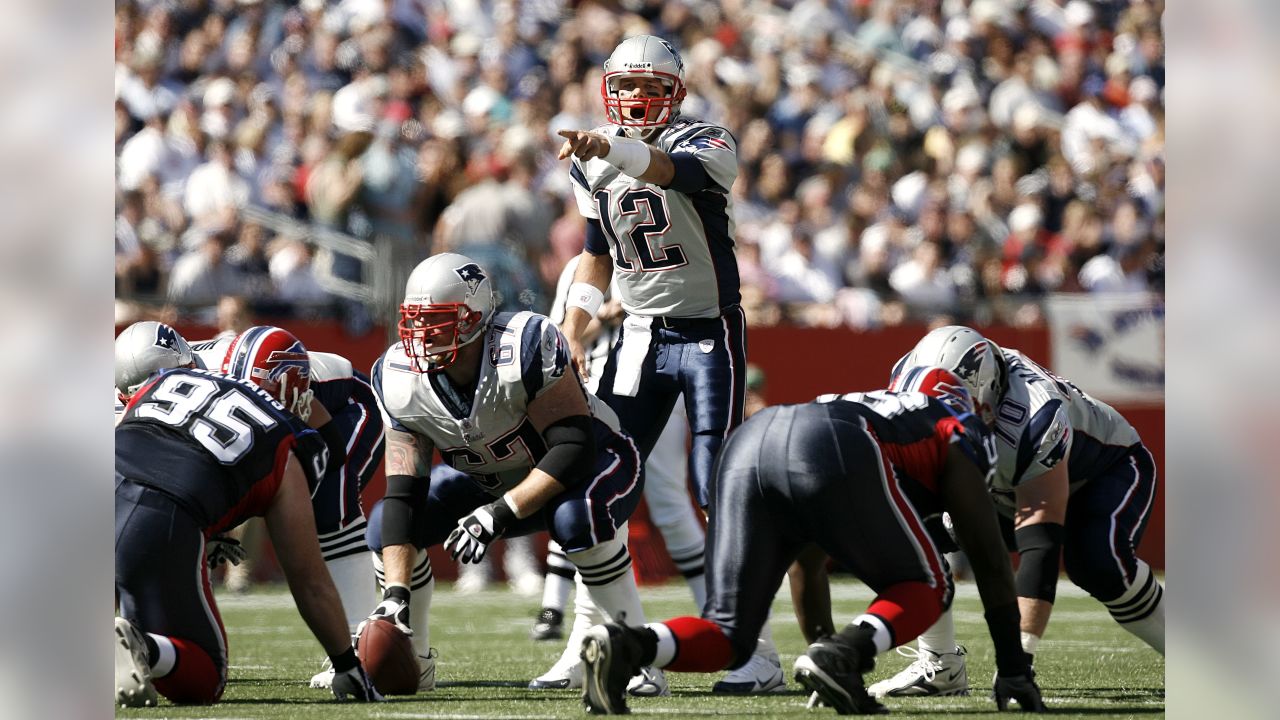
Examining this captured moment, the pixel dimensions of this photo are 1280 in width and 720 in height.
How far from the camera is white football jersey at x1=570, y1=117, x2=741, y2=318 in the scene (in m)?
6.12

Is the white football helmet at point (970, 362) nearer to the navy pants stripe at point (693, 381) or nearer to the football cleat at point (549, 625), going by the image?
the navy pants stripe at point (693, 381)

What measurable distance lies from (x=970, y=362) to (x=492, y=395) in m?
1.46

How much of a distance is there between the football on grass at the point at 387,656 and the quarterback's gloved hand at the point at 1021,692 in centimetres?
175

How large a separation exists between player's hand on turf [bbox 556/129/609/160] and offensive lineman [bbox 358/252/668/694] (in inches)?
18.4

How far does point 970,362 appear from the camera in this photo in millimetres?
5426

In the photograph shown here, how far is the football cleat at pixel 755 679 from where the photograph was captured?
562cm

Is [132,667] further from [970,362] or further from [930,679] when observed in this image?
[970,362]

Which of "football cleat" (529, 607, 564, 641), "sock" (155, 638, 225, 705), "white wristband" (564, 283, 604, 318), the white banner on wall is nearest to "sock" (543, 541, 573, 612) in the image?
"football cleat" (529, 607, 564, 641)

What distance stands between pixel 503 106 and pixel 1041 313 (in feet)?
14.5

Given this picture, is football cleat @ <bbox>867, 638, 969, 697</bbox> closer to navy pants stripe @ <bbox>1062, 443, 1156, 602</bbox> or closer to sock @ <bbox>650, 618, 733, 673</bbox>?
navy pants stripe @ <bbox>1062, 443, 1156, 602</bbox>

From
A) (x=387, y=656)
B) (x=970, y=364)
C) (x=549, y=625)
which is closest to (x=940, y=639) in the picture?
(x=970, y=364)
